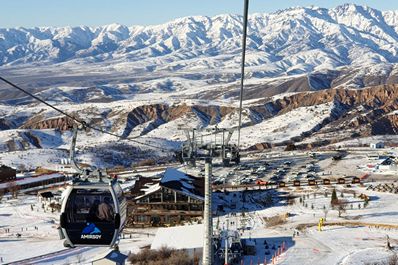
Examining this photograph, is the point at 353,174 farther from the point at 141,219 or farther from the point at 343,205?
the point at 141,219

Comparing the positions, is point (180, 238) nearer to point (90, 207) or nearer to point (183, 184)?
point (183, 184)

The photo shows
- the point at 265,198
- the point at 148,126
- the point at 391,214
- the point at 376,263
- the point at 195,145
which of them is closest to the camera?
the point at 195,145

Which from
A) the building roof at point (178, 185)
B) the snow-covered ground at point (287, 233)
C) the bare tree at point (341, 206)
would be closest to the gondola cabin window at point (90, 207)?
the snow-covered ground at point (287, 233)

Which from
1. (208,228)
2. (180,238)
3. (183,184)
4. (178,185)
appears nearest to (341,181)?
(183,184)

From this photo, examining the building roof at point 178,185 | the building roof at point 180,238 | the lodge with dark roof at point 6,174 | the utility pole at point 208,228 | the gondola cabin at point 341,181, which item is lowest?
the building roof at point 180,238

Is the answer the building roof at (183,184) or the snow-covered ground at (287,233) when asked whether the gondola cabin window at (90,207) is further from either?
the building roof at (183,184)

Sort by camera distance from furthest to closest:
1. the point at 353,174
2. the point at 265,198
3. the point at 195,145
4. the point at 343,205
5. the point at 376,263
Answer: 1. the point at 353,174
2. the point at 265,198
3. the point at 343,205
4. the point at 376,263
5. the point at 195,145

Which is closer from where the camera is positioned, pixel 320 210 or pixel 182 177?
pixel 320 210

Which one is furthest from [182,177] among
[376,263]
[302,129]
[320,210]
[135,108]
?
[135,108]
